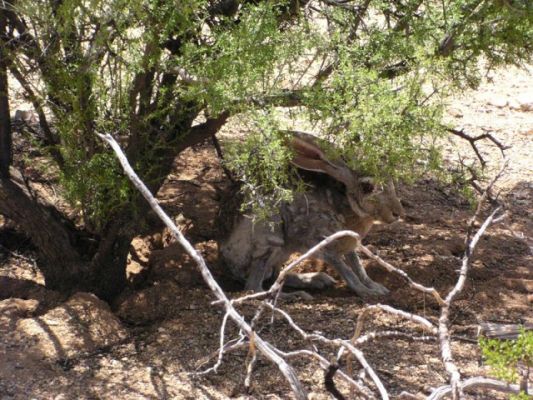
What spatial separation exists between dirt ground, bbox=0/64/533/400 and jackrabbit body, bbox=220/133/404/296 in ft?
0.66

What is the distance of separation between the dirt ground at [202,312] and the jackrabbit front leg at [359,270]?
18 centimetres

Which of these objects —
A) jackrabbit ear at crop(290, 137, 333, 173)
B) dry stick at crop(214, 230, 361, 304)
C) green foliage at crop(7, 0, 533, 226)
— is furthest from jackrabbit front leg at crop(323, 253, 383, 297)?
dry stick at crop(214, 230, 361, 304)

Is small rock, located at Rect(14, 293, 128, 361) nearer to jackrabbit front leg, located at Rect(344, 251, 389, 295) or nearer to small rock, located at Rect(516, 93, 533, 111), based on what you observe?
jackrabbit front leg, located at Rect(344, 251, 389, 295)

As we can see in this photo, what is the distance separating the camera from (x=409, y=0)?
5977mm

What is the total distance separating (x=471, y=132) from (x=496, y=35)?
171 inches

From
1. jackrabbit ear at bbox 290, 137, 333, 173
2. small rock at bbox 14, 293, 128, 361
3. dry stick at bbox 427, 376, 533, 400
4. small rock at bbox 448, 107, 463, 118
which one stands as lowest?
small rock at bbox 14, 293, 128, 361

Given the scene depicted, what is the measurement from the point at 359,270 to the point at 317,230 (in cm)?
51

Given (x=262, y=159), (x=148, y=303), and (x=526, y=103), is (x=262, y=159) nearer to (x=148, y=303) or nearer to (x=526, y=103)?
(x=148, y=303)

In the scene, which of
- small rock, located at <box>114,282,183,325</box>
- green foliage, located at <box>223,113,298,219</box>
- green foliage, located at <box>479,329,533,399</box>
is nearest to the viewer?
green foliage, located at <box>479,329,533,399</box>

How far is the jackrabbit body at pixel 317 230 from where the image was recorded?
6582 millimetres

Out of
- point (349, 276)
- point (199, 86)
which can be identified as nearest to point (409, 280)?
point (199, 86)

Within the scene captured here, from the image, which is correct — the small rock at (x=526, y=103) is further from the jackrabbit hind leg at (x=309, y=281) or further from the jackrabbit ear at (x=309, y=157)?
the jackrabbit ear at (x=309, y=157)

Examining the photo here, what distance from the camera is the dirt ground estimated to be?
15.6 ft

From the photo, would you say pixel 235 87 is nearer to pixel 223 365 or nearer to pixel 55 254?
pixel 223 365
